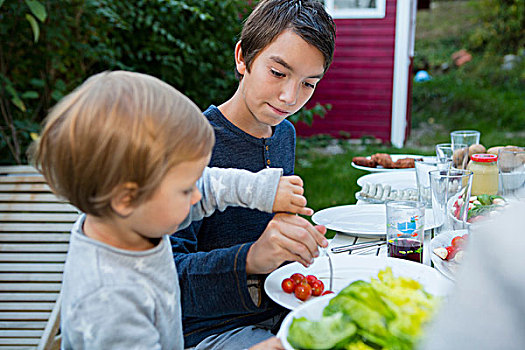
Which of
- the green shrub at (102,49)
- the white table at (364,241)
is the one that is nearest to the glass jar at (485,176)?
the white table at (364,241)

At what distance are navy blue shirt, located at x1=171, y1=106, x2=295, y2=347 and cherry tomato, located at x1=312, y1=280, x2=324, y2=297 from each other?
0.58 ft

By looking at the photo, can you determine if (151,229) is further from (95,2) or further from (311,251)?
(95,2)

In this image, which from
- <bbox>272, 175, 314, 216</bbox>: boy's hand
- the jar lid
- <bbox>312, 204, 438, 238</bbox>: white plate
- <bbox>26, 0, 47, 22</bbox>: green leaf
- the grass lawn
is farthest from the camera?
the grass lawn

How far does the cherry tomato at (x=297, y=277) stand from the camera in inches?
53.4

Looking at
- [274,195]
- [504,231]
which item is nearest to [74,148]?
[274,195]

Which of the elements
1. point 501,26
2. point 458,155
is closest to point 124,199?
point 458,155

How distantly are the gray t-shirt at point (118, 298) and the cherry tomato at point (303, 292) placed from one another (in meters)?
0.31

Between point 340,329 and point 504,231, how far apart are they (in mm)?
444

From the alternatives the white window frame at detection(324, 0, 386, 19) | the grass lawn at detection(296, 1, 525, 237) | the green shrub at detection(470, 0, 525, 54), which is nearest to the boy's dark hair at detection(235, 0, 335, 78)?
the grass lawn at detection(296, 1, 525, 237)

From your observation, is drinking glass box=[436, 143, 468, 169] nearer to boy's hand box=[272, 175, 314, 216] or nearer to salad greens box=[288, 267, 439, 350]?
boy's hand box=[272, 175, 314, 216]

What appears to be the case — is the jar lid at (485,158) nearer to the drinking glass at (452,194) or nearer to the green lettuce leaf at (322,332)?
the drinking glass at (452,194)

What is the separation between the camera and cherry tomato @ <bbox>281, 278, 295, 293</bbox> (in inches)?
53.1

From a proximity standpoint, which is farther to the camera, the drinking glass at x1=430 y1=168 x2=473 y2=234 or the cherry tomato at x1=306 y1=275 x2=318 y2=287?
the drinking glass at x1=430 y1=168 x2=473 y2=234

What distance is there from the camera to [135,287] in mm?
1045
